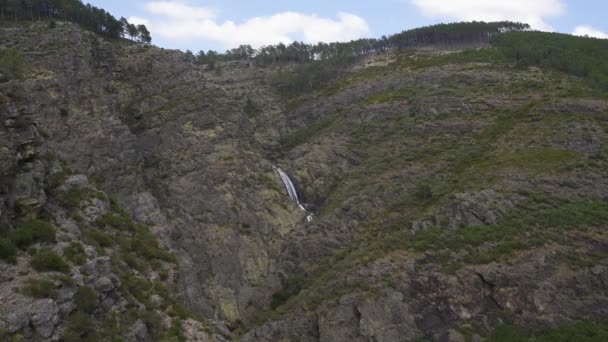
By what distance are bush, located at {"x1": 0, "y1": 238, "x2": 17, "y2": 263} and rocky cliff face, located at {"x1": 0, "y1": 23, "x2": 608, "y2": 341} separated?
0.28 metres

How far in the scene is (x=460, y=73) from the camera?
86.5m

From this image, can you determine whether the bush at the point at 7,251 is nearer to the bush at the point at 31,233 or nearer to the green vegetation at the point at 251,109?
the bush at the point at 31,233

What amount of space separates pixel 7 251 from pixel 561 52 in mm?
107410

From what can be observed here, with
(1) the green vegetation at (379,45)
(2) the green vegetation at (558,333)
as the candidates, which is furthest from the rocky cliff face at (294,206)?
(1) the green vegetation at (379,45)

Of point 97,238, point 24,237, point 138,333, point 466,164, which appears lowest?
point 138,333

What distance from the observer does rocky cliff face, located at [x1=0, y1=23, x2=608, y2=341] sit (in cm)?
2459

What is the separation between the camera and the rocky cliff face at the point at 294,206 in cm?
2459

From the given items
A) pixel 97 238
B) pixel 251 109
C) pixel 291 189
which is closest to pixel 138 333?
pixel 97 238

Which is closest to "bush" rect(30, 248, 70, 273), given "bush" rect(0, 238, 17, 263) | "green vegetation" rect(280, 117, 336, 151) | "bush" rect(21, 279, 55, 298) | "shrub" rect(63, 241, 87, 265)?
"shrub" rect(63, 241, 87, 265)

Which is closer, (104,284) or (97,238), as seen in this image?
(104,284)

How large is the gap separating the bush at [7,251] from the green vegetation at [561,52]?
80147mm

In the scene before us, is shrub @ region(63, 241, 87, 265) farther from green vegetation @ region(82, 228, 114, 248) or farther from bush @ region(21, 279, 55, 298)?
bush @ region(21, 279, 55, 298)

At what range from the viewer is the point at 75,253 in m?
22.9

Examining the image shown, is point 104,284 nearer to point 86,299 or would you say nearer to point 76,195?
point 86,299
